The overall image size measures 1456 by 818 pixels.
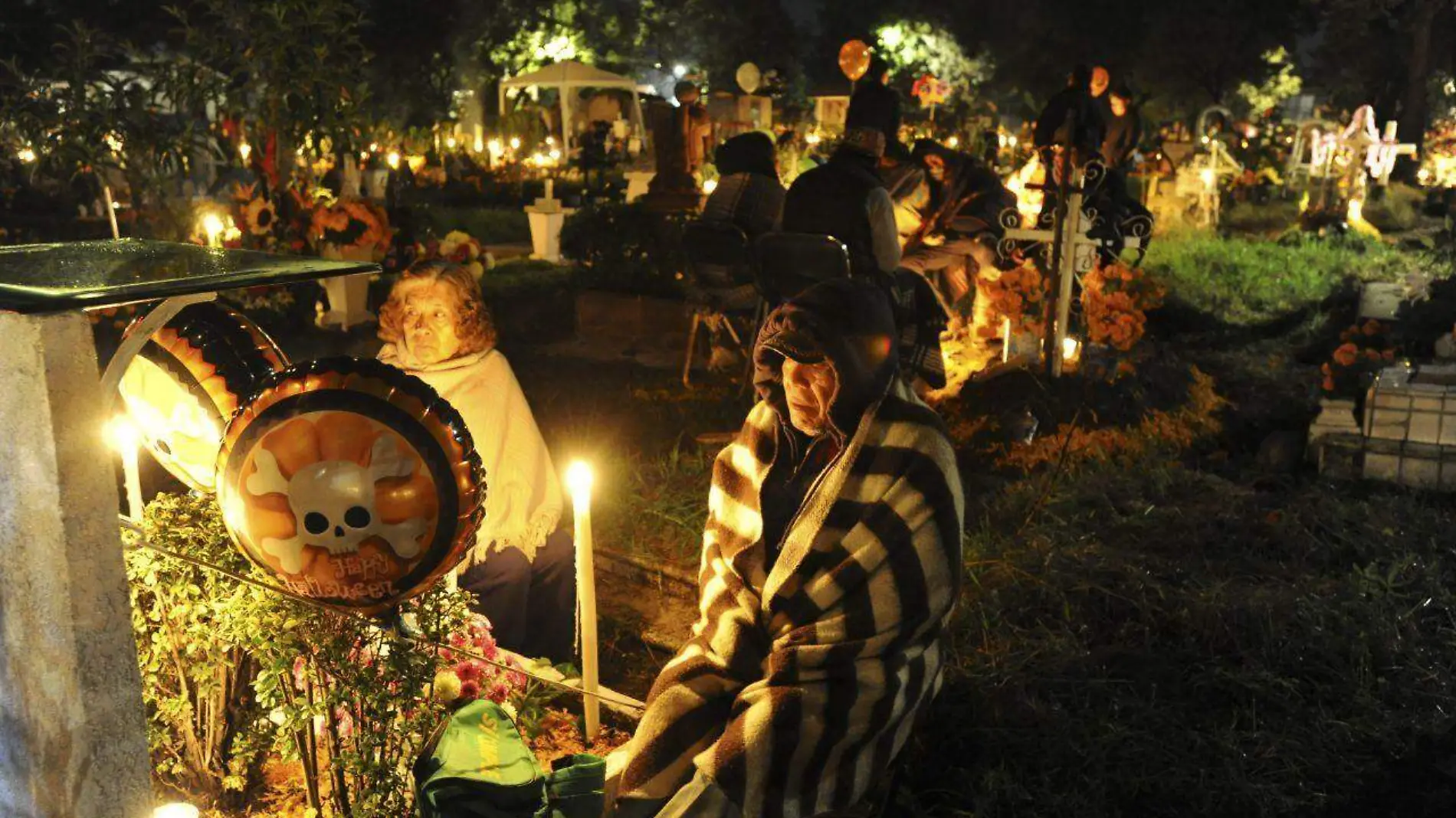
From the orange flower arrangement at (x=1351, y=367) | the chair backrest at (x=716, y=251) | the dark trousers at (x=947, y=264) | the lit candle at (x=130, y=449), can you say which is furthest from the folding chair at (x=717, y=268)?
the lit candle at (x=130, y=449)

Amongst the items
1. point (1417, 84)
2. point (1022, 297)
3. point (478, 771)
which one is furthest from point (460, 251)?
point (1417, 84)

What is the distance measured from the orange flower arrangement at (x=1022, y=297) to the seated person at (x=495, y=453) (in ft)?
15.2

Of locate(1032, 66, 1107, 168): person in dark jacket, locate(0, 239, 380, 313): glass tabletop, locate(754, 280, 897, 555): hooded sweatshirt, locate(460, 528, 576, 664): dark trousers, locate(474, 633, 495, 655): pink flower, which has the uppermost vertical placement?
locate(1032, 66, 1107, 168): person in dark jacket

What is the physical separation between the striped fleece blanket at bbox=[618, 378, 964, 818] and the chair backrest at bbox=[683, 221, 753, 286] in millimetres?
5190

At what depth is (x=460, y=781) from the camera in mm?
2881

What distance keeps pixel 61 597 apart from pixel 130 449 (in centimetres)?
111

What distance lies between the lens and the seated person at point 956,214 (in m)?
8.52

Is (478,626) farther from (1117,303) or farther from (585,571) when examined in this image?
(1117,303)

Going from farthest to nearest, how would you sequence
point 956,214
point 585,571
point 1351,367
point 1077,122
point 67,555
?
point 956,214 → point 1077,122 → point 1351,367 → point 585,571 → point 67,555

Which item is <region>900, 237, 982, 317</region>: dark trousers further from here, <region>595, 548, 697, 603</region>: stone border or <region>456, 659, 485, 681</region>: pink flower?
<region>456, 659, 485, 681</region>: pink flower

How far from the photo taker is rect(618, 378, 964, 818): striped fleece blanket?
273cm

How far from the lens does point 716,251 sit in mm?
8297

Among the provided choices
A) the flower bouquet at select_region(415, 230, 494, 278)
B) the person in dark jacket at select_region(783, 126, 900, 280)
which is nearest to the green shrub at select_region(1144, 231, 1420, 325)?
the person in dark jacket at select_region(783, 126, 900, 280)

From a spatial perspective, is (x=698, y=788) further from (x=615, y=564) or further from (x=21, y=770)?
(x=615, y=564)
